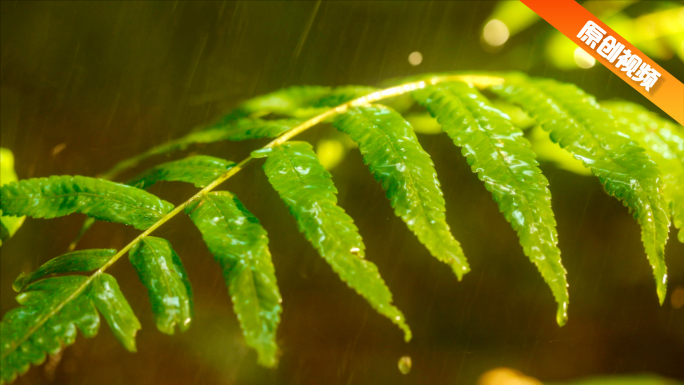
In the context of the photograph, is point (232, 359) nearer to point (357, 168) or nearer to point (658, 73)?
point (357, 168)

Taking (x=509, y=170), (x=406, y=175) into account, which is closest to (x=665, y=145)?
(x=509, y=170)

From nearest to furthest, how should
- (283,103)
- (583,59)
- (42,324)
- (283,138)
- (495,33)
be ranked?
(42,324)
(283,138)
(283,103)
(583,59)
(495,33)

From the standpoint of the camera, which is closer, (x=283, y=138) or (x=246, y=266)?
(x=246, y=266)

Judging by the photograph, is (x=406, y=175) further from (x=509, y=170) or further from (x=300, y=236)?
(x=300, y=236)

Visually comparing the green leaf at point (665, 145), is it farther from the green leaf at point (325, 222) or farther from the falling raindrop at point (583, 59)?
the green leaf at point (325, 222)

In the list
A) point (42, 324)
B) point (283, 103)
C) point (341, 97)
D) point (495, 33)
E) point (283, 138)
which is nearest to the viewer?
point (42, 324)

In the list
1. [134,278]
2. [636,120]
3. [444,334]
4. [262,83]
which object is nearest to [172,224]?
[134,278]

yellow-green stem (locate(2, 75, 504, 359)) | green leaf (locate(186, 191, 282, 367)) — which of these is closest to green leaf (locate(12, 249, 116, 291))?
yellow-green stem (locate(2, 75, 504, 359))
